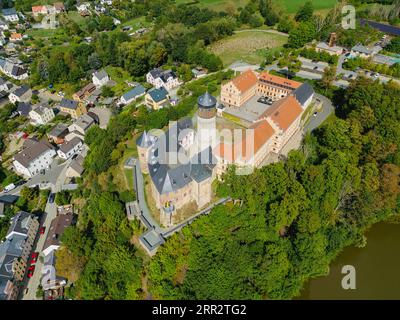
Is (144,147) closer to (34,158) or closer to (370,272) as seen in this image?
(34,158)

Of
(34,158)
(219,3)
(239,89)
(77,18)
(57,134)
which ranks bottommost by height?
(57,134)

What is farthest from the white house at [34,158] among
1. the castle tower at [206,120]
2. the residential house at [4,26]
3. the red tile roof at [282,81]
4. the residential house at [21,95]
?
the residential house at [4,26]

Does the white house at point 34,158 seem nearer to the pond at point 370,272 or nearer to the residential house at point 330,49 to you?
the pond at point 370,272

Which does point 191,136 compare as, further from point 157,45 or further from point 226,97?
point 157,45

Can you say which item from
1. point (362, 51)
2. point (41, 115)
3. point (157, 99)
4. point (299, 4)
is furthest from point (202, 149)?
point (299, 4)

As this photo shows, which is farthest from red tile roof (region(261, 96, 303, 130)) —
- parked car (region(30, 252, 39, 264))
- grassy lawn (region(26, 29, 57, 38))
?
grassy lawn (region(26, 29, 57, 38))

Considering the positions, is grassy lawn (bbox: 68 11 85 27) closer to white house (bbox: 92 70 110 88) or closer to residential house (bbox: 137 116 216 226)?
white house (bbox: 92 70 110 88)
